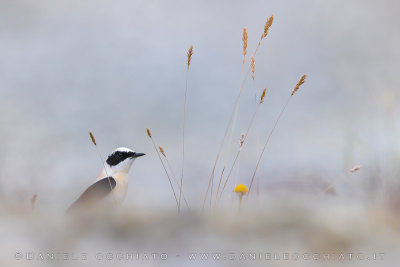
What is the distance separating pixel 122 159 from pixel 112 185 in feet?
1.32

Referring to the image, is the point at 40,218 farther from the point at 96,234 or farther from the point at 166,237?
the point at 166,237

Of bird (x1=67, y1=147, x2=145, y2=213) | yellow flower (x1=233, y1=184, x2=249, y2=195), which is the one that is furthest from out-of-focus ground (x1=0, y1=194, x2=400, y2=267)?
bird (x1=67, y1=147, x2=145, y2=213)

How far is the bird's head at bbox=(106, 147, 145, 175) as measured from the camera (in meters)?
3.53

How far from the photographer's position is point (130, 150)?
3516mm

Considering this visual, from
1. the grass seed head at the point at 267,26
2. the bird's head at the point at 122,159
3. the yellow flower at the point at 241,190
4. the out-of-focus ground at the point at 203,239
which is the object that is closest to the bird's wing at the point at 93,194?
the bird's head at the point at 122,159

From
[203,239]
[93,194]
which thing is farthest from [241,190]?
[93,194]

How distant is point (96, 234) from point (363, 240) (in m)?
0.76

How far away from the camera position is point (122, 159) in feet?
11.8

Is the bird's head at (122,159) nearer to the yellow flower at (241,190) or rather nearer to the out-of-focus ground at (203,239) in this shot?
A: the yellow flower at (241,190)

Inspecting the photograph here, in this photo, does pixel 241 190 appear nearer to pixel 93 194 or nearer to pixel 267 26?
pixel 267 26

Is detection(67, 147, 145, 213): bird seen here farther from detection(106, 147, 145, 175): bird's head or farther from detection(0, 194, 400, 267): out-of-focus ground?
detection(0, 194, 400, 267): out-of-focus ground

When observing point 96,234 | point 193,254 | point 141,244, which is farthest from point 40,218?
point 193,254

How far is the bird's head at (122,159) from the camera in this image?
3525mm

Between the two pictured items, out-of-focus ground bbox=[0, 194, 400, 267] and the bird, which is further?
the bird
